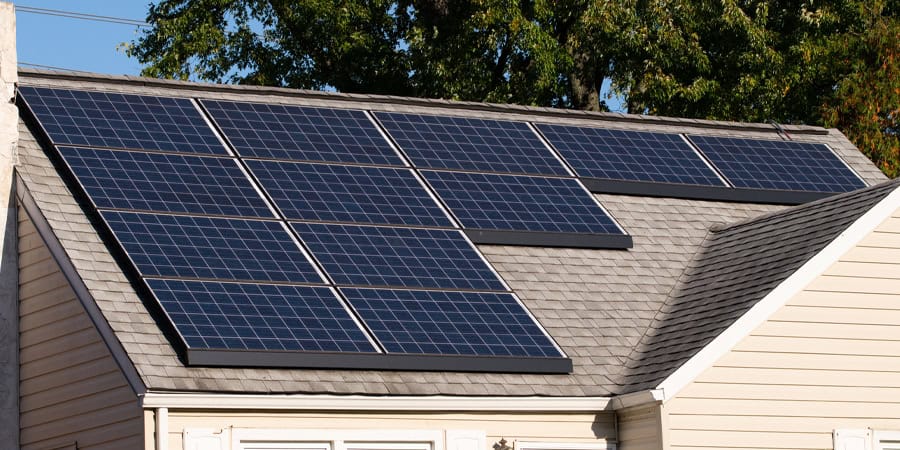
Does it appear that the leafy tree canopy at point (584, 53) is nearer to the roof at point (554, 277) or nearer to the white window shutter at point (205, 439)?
the roof at point (554, 277)

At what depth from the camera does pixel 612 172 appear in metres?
21.0

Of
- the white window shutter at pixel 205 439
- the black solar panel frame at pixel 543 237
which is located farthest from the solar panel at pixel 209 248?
the black solar panel frame at pixel 543 237

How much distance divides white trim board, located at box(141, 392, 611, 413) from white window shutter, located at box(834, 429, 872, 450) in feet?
8.17

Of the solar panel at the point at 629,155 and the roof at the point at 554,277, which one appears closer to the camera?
the roof at the point at 554,277

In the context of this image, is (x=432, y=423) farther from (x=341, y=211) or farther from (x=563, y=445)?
(x=341, y=211)

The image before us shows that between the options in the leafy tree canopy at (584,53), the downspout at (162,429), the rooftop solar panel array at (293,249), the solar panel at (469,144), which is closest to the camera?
Result: the downspout at (162,429)

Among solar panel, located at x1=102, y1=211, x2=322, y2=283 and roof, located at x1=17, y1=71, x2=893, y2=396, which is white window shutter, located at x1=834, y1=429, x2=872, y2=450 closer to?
roof, located at x1=17, y1=71, x2=893, y2=396

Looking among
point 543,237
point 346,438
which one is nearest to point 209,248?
point 346,438

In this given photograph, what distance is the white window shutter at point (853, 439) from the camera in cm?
1639

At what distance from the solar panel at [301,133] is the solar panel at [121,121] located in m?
0.37

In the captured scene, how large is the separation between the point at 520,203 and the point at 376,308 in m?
3.89

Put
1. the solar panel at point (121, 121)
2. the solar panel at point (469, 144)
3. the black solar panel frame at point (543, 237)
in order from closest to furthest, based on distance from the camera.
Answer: the solar panel at point (121, 121)
the black solar panel frame at point (543, 237)
the solar panel at point (469, 144)

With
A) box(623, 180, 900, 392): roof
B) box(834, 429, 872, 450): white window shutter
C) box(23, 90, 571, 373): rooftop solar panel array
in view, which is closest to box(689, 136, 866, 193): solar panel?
box(623, 180, 900, 392): roof

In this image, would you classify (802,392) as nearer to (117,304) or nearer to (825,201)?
(825,201)
